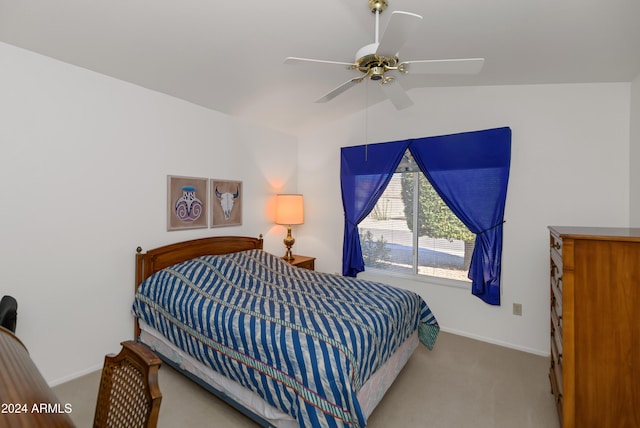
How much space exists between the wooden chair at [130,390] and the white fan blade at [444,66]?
69.8 inches

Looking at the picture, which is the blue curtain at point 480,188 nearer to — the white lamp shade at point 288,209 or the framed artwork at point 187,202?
the white lamp shade at point 288,209

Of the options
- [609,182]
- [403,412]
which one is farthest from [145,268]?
Result: [609,182]

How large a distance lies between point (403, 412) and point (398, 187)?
94.0 inches

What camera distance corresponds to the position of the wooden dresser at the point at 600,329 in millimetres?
1444

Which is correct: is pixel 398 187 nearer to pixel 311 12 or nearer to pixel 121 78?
pixel 311 12

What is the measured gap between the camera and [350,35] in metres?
2.20

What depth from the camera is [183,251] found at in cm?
296

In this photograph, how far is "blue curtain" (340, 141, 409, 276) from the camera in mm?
3633

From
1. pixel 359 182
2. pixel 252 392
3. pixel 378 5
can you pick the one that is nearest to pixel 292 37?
pixel 378 5

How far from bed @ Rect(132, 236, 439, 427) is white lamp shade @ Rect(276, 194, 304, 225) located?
0.98 metres

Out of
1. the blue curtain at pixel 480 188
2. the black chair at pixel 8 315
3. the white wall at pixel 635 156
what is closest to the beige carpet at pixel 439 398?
the blue curtain at pixel 480 188

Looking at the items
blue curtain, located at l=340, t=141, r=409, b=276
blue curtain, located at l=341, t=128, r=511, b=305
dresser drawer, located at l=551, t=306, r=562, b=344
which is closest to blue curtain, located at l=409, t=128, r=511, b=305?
blue curtain, located at l=341, t=128, r=511, b=305

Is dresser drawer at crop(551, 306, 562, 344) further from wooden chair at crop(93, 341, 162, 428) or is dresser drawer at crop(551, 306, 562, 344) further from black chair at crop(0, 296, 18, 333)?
black chair at crop(0, 296, 18, 333)

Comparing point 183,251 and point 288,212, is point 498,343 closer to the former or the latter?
point 288,212
